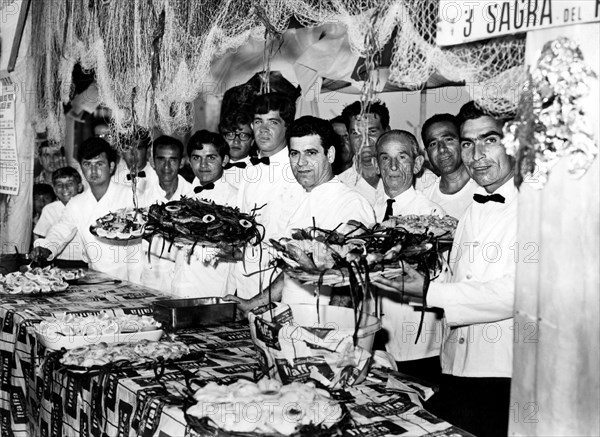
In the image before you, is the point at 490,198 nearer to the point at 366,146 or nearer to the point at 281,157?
the point at 366,146

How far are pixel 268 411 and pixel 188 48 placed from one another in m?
2.65

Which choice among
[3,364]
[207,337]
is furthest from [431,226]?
[3,364]

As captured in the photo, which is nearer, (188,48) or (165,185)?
(188,48)

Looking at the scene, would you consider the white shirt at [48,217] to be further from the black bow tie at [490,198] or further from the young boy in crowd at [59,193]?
the black bow tie at [490,198]

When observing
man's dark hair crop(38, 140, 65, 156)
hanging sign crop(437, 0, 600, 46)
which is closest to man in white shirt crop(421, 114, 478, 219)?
hanging sign crop(437, 0, 600, 46)

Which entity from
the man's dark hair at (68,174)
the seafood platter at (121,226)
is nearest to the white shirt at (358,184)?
the seafood platter at (121,226)

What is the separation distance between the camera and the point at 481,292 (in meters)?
2.57

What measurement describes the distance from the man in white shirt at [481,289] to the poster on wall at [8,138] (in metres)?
4.35

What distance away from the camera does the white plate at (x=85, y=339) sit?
2.69 meters

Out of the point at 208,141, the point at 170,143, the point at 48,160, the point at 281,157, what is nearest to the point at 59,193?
the point at 48,160

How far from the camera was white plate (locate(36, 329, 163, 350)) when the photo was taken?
269cm

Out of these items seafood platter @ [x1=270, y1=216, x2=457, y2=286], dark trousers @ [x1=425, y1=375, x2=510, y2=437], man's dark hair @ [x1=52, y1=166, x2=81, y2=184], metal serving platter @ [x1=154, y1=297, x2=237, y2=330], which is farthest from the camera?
man's dark hair @ [x1=52, y1=166, x2=81, y2=184]

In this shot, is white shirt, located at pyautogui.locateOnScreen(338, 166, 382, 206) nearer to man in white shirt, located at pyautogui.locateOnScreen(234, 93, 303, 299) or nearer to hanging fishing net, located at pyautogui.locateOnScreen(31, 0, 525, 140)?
man in white shirt, located at pyautogui.locateOnScreen(234, 93, 303, 299)

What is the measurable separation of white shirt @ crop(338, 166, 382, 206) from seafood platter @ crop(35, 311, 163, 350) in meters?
1.19
